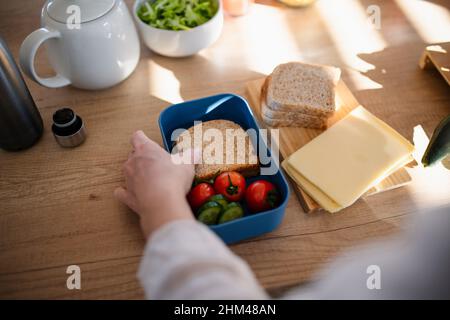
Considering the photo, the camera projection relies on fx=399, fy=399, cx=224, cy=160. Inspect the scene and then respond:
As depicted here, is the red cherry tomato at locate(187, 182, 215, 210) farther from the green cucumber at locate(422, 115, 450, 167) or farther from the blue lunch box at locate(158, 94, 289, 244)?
the green cucumber at locate(422, 115, 450, 167)

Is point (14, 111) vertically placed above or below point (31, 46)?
below

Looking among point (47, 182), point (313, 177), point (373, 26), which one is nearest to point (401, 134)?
point (313, 177)

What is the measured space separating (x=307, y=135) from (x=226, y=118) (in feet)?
0.70

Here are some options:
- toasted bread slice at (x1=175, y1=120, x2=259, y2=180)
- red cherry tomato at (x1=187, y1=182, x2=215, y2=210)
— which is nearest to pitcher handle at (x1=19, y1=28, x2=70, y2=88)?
toasted bread slice at (x1=175, y1=120, x2=259, y2=180)

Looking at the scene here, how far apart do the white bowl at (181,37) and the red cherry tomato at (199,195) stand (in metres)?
0.49

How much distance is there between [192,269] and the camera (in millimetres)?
574

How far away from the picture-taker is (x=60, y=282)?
792 millimetres

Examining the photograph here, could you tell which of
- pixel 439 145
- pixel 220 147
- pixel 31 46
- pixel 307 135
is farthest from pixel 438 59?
pixel 31 46

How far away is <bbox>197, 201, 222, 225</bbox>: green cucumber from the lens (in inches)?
30.6

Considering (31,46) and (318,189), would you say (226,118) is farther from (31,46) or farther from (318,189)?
(31,46)

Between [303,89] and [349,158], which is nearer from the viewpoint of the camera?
[349,158]

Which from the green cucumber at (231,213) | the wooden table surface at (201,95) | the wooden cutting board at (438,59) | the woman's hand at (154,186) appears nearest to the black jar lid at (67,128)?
the wooden table surface at (201,95)

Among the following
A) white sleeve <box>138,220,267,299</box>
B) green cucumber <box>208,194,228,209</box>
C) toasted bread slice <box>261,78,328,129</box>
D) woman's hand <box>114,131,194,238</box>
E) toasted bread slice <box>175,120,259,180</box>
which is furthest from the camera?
toasted bread slice <box>261,78,328,129</box>

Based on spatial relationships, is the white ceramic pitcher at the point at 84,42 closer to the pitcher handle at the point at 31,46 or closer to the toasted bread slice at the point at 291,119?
the pitcher handle at the point at 31,46
